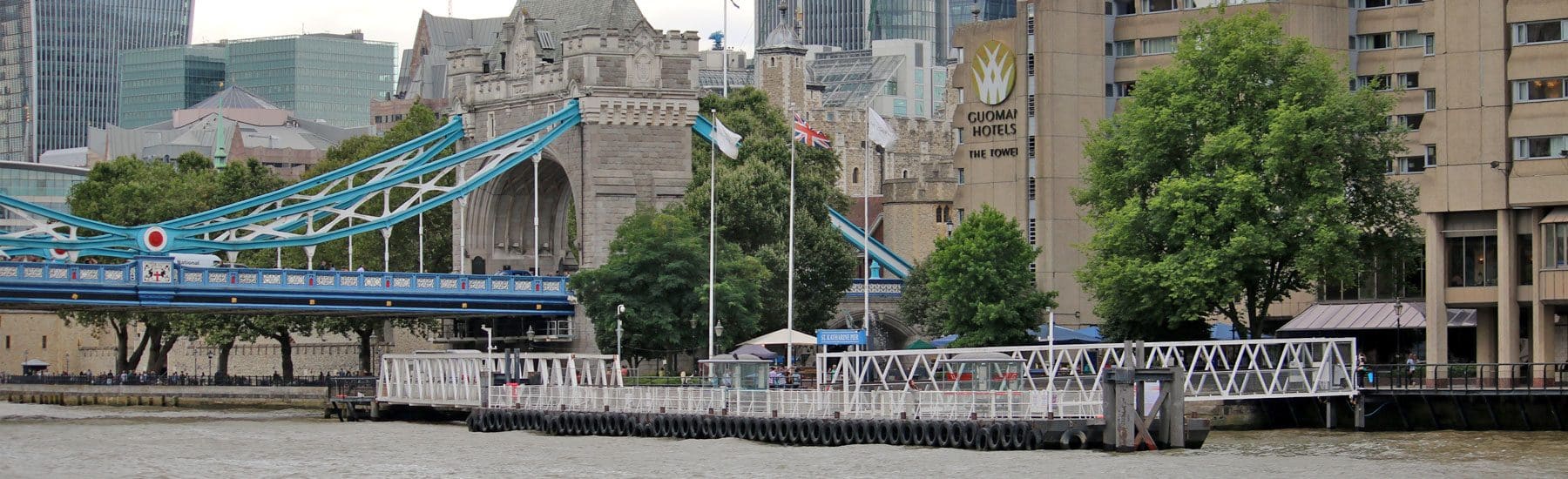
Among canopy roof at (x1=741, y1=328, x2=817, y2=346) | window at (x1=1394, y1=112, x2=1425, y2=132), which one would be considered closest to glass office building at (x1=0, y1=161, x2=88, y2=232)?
canopy roof at (x1=741, y1=328, x2=817, y2=346)

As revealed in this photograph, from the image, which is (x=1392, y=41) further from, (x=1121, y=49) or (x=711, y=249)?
(x=711, y=249)

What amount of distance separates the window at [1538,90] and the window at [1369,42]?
1772 cm

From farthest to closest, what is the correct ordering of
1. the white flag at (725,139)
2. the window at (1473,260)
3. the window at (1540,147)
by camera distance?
1. the white flag at (725,139)
2. the window at (1473,260)
3. the window at (1540,147)

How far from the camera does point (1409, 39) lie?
87375mm

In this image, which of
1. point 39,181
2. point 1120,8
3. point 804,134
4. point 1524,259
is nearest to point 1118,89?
point 1120,8

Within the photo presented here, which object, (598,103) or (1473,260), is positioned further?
(598,103)

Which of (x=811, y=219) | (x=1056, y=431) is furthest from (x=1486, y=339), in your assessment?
(x=811, y=219)

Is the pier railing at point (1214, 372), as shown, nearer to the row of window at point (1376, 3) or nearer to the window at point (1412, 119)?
the window at point (1412, 119)

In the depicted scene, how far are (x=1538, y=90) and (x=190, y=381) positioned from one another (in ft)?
194

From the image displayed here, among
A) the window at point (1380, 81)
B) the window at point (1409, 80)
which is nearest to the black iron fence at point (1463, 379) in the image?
the window at point (1409, 80)

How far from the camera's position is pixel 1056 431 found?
5656cm

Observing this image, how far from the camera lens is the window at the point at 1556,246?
227 ft

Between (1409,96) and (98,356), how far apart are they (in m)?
80.6

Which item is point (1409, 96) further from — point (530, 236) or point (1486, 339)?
point (530, 236)
